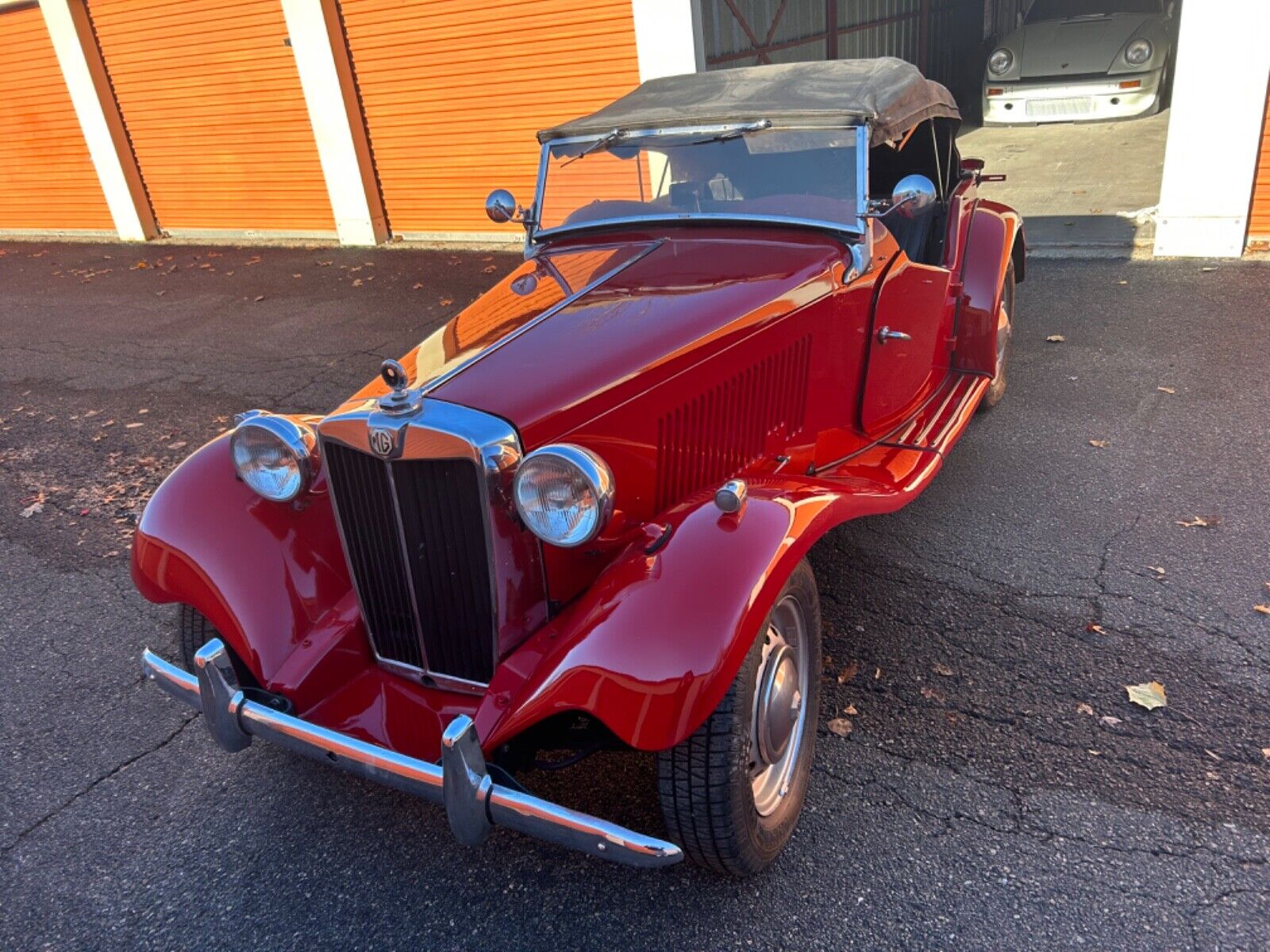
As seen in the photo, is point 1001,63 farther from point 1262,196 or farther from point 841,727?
point 841,727

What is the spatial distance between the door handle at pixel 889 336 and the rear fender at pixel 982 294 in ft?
3.34

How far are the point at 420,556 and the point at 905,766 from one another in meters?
1.60

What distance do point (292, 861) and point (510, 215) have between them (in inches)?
109

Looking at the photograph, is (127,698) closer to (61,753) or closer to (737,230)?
(61,753)

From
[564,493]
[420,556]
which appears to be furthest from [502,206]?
[564,493]

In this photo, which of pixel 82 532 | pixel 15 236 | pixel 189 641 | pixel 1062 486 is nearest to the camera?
pixel 189 641

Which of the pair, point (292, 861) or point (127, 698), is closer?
point (292, 861)

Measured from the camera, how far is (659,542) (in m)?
2.46

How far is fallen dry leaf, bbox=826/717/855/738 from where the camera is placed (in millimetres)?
3025

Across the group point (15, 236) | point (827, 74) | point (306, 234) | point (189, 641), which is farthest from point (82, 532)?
point (15, 236)

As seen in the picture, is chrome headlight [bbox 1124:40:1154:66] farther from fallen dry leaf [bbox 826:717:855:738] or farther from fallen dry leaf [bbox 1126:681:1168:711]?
fallen dry leaf [bbox 826:717:855:738]

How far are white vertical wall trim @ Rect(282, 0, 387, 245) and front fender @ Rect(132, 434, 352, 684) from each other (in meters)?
8.06

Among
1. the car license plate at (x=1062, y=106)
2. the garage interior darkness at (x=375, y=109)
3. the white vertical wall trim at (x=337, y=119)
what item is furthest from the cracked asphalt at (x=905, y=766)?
the car license plate at (x=1062, y=106)

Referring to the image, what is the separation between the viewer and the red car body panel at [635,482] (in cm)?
227
